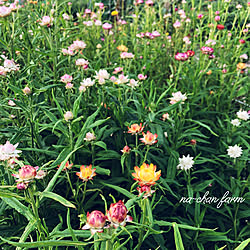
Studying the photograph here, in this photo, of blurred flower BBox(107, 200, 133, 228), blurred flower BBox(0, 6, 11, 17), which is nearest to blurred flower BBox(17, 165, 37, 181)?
blurred flower BBox(107, 200, 133, 228)

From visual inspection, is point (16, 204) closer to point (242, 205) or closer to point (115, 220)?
point (115, 220)

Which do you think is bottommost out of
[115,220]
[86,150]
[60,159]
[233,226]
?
[233,226]

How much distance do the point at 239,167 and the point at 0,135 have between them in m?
1.13

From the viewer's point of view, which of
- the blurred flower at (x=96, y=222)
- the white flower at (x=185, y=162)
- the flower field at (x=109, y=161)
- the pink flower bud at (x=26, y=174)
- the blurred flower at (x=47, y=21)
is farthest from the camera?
the blurred flower at (x=47, y=21)

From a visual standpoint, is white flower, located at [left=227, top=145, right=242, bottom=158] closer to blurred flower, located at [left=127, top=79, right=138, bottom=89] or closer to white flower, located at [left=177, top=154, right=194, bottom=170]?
white flower, located at [left=177, top=154, right=194, bottom=170]

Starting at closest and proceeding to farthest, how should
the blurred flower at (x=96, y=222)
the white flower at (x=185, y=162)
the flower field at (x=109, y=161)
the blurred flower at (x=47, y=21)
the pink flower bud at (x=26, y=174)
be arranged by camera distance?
the blurred flower at (x=96, y=222)
the pink flower bud at (x=26, y=174)
the flower field at (x=109, y=161)
the white flower at (x=185, y=162)
the blurred flower at (x=47, y=21)

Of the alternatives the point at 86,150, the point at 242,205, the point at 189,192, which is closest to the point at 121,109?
the point at 86,150

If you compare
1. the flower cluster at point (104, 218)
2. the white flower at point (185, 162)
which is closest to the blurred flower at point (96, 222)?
the flower cluster at point (104, 218)

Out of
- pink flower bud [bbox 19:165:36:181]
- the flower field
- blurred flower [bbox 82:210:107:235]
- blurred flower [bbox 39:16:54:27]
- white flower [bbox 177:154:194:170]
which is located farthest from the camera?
blurred flower [bbox 39:16:54:27]

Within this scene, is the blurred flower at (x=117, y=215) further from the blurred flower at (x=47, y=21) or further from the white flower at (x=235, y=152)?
the blurred flower at (x=47, y=21)

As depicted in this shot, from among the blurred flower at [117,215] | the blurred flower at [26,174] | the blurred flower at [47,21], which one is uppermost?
the blurred flower at [47,21]

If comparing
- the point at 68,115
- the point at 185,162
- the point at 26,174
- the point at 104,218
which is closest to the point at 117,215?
the point at 104,218

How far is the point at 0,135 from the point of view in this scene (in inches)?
49.1

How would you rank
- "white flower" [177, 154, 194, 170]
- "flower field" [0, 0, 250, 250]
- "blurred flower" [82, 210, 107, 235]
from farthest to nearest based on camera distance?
"white flower" [177, 154, 194, 170], "flower field" [0, 0, 250, 250], "blurred flower" [82, 210, 107, 235]
